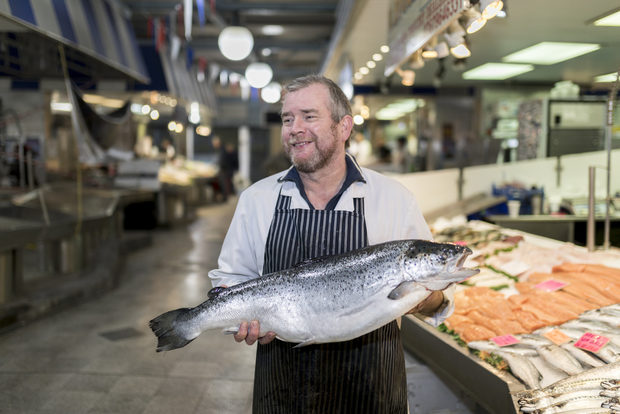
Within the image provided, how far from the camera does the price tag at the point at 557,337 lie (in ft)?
10.5

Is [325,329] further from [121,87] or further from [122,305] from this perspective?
[121,87]

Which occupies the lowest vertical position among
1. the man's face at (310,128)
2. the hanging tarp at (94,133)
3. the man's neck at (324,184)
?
the man's neck at (324,184)

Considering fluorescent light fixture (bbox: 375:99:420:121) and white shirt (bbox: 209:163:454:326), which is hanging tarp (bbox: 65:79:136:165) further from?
fluorescent light fixture (bbox: 375:99:420:121)

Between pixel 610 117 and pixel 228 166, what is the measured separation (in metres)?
20.3

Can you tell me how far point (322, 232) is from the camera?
2.25 m

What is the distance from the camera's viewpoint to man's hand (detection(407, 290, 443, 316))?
210 cm

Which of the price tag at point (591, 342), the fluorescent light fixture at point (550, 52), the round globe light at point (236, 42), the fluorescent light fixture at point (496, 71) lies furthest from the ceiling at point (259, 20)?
the price tag at point (591, 342)

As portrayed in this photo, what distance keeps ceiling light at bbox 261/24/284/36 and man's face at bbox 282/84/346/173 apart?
13.7m

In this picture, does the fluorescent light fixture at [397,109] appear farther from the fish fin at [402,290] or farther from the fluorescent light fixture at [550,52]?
the fish fin at [402,290]

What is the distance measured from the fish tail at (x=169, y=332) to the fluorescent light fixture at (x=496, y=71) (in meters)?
9.20

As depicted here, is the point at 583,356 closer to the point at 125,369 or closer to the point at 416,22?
the point at 416,22

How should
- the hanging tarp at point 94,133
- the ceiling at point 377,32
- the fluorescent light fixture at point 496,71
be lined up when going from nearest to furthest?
the ceiling at point 377,32, the hanging tarp at point 94,133, the fluorescent light fixture at point 496,71

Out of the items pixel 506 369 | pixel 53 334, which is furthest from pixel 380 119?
pixel 506 369

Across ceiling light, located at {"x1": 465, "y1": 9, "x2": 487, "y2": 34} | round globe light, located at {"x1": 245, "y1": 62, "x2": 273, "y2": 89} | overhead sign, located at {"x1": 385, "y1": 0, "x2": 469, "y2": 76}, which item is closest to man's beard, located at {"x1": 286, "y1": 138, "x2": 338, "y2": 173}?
overhead sign, located at {"x1": 385, "y1": 0, "x2": 469, "y2": 76}
